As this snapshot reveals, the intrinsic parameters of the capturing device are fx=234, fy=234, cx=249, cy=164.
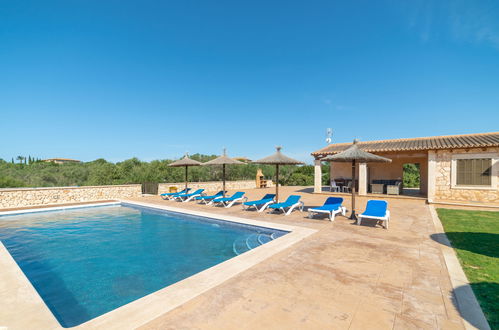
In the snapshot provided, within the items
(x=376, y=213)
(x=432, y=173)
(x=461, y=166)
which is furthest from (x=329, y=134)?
(x=376, y=213)

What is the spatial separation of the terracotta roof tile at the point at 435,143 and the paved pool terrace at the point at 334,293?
9.67 metres

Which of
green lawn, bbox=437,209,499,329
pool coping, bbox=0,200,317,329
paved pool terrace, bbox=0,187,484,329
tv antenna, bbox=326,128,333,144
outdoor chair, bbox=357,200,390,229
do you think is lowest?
pool coping, bbox=0,200,317,329

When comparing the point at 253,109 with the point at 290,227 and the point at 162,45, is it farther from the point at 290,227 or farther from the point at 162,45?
the point at 290,227

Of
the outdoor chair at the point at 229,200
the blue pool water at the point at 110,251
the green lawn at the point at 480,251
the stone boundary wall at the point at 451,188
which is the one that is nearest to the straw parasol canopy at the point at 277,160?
the outdoor chair at the point at 229,200

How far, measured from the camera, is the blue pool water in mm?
4168

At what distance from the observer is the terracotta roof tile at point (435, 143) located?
39.3 ft

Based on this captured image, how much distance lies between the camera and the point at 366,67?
1964 cm

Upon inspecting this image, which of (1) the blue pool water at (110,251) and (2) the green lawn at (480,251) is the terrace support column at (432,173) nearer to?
(2) the green lawn at (480,251)

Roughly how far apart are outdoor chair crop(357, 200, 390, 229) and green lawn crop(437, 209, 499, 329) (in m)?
1.51

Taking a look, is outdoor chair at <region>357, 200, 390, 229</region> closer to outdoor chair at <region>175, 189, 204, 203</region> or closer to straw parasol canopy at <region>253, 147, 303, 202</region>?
straw parasol canopy at <region>253, 147, 303, 202</region>

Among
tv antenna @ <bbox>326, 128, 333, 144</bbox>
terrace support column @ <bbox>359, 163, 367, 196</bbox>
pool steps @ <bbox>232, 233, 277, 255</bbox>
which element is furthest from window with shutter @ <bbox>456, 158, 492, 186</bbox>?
pool steps @ <bbox>232, 233, 277, 255</bbox>

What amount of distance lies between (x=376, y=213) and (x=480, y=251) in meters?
2.63

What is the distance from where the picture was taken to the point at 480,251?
4934 millimetres

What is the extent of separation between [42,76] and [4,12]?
8230mm
